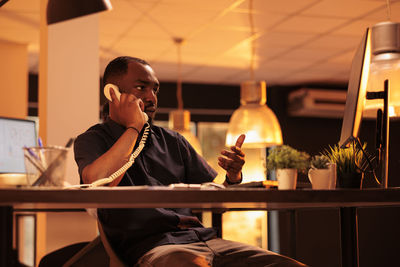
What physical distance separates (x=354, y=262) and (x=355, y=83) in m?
0.59

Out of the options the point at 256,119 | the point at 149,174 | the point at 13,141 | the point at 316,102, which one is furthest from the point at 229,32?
the point at 149,174

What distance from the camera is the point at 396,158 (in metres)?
2.09

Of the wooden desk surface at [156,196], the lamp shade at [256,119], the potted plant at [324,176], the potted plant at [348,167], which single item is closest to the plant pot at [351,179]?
the potted plant at [348,167]

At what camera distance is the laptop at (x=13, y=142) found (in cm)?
306

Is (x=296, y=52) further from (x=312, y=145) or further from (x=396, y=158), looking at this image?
(x=396, y=158)

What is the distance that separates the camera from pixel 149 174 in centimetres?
207

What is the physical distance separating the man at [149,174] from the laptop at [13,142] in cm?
110

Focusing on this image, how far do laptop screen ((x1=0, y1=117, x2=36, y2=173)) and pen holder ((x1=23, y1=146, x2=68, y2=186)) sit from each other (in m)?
1.83

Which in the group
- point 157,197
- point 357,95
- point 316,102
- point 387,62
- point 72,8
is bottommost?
point 157,197

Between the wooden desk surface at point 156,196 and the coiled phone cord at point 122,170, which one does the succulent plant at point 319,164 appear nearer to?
the wooden desk surface at point 156,196

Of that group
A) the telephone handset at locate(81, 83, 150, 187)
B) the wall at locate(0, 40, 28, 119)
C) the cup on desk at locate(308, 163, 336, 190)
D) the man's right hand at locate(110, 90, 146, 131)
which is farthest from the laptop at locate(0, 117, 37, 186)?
the wall at locate(0, 40, 28, 119)

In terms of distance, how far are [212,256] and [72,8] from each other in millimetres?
978

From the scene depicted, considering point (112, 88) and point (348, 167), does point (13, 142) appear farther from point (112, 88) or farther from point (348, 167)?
point (348, 167)

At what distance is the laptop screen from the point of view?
307 centimetres
